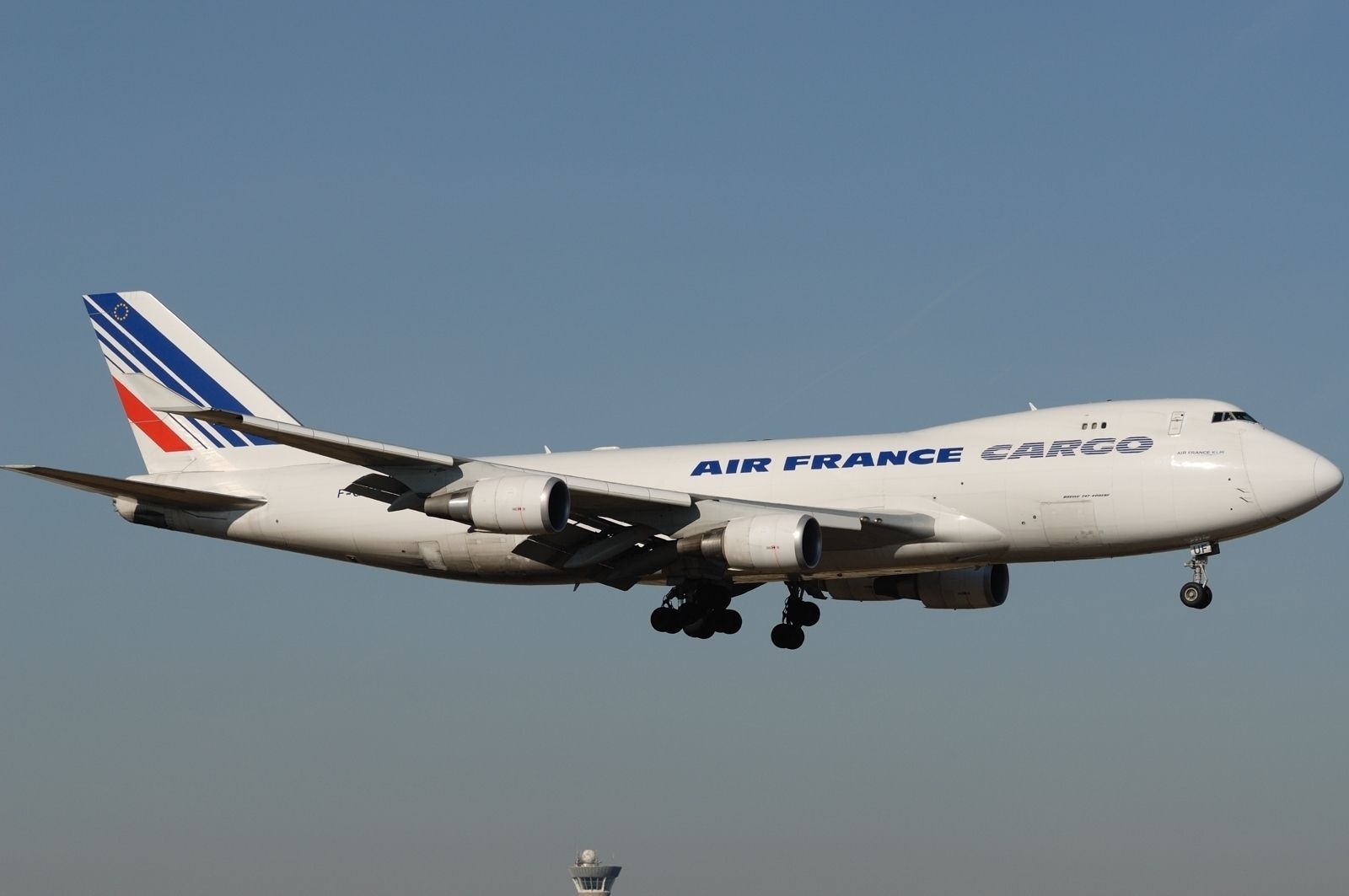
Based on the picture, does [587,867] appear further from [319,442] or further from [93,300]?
[319,442]

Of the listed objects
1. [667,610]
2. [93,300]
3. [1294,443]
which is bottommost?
[667,610]

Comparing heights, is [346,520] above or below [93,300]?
below

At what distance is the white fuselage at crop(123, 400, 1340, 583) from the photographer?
136 ft

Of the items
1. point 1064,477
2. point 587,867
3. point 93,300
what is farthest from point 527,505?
point 587,867

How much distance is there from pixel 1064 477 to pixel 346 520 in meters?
19.1

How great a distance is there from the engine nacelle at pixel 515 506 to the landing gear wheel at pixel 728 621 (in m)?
7.96

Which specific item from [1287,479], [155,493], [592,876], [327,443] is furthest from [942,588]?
[592,876]

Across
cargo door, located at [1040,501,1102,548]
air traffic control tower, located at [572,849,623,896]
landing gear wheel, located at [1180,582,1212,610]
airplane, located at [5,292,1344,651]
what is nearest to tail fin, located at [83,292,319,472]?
airplane, located at [5,292,1344,651]

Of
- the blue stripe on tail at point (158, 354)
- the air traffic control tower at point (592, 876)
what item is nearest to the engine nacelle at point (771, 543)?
the blue stripe on tail at point (158, 354)

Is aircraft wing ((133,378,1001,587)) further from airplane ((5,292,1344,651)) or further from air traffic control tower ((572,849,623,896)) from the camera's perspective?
air traffic control tower ((572,849,623,896))

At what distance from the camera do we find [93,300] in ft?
177

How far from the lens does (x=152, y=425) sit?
52500 mm

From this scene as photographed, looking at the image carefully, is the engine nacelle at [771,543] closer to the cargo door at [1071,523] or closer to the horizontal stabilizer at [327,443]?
the cargo door at [1071,523]

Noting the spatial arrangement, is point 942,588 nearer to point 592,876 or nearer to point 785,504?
point 785,504
